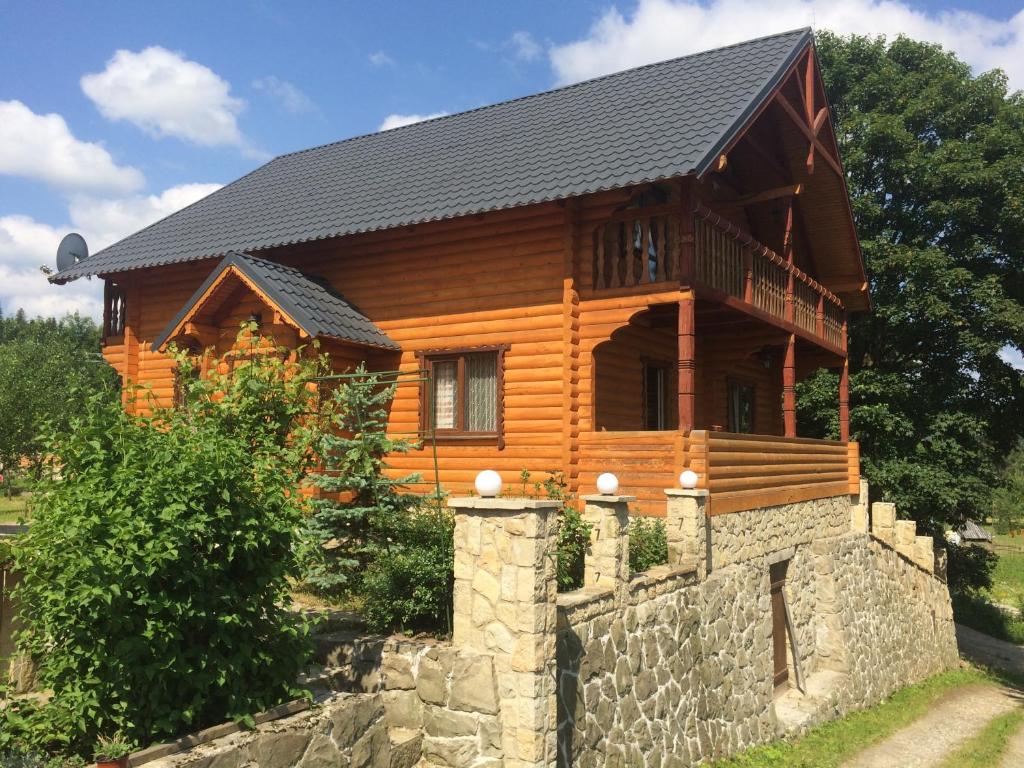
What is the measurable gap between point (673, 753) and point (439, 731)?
347cm

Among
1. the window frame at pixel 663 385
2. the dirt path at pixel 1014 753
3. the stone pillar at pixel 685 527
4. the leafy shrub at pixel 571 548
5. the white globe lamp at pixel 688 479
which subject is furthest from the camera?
the window frame at pixel 663 385

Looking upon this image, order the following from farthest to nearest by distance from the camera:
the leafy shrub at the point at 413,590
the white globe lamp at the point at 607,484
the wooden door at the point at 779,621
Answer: the wooden door at the point at 779,621 < the white globe lamp at the point at 607,484 < the leafy shrub at the point at 413,590

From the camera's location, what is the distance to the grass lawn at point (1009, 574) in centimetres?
3559

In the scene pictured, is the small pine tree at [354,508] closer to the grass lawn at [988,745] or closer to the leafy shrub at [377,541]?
the leafy shrub at [377,541]

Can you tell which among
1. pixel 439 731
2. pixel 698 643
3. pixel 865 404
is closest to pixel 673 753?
pixel 698 643

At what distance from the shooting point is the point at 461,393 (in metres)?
12.8

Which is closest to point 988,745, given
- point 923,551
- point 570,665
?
A: point 923,551

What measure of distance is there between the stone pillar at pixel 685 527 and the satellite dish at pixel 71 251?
44.7 ft

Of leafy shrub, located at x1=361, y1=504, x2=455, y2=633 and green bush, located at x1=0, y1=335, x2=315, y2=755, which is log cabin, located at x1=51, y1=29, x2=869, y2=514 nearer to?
leafy shrub, located at x1=361, y1=504, x2=455, y2=633

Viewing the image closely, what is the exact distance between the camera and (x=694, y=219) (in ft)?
36.1

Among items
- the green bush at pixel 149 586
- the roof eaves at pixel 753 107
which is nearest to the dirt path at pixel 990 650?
the roof eaves at pixel 753 107

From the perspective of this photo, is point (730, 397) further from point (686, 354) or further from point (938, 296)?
point (938, 296)

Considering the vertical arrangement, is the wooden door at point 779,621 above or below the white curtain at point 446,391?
below

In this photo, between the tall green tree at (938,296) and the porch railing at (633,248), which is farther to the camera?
the tall green tree at (938,296)
